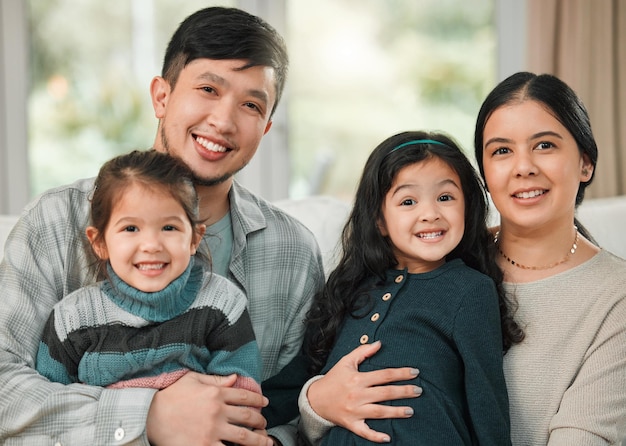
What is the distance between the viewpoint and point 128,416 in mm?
1668

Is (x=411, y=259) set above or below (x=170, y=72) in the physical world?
below

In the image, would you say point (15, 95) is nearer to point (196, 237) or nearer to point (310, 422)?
point (196, 237)

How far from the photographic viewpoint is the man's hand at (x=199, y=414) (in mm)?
1689

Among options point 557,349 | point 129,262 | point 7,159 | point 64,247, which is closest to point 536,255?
point 557,349

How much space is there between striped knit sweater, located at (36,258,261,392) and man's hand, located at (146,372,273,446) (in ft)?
0.14

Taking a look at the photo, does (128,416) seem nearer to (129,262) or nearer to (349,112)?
(129,262)

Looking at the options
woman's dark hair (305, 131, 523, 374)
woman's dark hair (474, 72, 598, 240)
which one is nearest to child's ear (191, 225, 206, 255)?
woman's dark hair (305, 131, 523, 374)

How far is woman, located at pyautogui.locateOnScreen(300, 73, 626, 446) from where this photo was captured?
1.78m

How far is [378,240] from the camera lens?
6.70 feet

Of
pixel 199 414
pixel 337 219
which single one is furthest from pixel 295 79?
pixel 199 414

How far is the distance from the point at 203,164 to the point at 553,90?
0.89 m

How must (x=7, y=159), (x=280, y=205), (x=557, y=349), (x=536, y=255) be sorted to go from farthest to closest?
(x=7, y=159), (x=280, y=205), (x=536, y=255), (x=557, y=349)

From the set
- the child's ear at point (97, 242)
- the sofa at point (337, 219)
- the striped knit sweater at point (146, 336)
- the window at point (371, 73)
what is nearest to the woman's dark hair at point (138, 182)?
the child's ear at point (97, 242)

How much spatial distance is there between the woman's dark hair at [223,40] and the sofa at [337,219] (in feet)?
2.23
